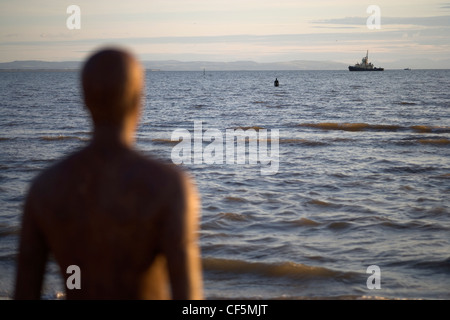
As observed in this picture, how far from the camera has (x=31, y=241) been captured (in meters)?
1.71

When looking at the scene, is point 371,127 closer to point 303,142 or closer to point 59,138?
point 303,142

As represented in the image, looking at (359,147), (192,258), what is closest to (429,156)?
(359,147)

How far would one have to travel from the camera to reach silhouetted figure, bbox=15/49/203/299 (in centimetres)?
152

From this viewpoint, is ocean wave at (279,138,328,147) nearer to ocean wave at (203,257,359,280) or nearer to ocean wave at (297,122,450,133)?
ocean wave at (297,122,450,133)

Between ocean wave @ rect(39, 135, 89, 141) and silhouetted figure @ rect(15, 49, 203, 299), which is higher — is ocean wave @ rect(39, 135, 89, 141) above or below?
below

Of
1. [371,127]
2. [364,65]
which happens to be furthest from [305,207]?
[364,65]

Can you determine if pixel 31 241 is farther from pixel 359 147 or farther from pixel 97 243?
pixel 359 147

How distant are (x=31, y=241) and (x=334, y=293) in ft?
16.7

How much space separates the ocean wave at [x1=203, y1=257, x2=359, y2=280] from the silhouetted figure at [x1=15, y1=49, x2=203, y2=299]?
5325mm

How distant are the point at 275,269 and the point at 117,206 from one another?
563 centimetres

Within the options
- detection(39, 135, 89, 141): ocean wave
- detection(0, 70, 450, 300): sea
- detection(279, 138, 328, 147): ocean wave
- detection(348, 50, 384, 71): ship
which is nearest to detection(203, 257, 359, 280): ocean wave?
detection(0, 70, 450, 300): sea

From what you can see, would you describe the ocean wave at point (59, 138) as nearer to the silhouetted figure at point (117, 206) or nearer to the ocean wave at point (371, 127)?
the ocean wave at point (371, 127)

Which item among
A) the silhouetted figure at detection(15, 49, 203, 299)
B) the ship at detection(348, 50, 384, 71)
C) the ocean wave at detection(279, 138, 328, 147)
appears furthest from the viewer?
the ship at detection(348, 50, 384, 71)

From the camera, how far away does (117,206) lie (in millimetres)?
1536
